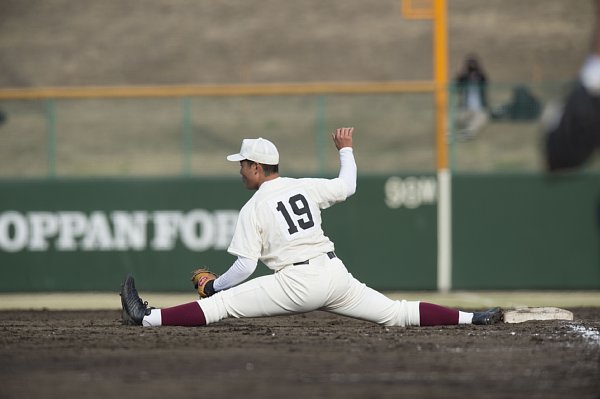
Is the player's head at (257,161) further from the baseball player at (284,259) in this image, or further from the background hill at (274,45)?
the background hill at (274,45)

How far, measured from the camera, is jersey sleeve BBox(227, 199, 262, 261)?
8258mm

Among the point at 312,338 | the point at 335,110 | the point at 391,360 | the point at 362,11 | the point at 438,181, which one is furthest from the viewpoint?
the point at 362,11

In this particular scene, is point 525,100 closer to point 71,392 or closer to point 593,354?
point 593,354

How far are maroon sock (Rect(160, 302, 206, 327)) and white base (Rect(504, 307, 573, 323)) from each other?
8.61 ft

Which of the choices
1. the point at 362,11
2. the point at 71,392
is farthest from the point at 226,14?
the point at 71,392

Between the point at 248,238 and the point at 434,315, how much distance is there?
170cm

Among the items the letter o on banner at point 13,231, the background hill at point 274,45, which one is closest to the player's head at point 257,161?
the letter o on banner at point 13,231

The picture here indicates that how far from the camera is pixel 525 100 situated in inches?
638

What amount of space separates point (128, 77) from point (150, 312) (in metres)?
20.2

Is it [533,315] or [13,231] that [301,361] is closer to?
[533,315]

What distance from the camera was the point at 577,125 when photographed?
5.55 m

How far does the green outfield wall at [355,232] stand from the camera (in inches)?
595

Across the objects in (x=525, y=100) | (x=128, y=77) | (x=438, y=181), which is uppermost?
(x=128, y=77)

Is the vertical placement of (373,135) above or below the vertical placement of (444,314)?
above
